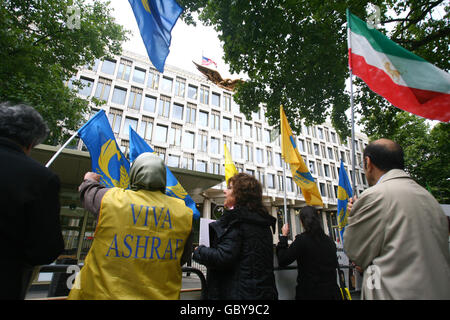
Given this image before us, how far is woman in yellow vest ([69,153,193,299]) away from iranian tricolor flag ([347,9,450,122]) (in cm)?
306

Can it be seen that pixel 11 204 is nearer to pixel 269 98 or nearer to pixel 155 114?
pixel 269 98

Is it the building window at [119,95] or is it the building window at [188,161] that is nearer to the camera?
the building window at [119,95]

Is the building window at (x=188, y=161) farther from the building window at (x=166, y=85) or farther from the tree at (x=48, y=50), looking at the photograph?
the tree at (x=48, y=50)

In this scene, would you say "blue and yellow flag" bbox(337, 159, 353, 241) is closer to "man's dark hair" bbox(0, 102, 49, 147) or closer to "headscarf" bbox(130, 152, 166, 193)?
"headscarf" bbox(130, 152, 166, 193)

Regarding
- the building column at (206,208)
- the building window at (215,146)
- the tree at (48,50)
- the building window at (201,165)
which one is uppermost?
the building window at (215,146)

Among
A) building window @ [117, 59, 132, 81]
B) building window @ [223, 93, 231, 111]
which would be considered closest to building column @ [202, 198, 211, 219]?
building window @ [223, 93, 231, 111]

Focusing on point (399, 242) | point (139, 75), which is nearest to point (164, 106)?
point (139, 75)

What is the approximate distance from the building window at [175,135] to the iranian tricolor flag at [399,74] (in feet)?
66.6

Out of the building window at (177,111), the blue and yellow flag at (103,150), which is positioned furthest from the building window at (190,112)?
the blue and yellow flag at (103,150)

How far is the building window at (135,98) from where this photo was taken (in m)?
22.0

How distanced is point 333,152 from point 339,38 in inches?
1198

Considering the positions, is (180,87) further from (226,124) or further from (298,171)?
(298,171)

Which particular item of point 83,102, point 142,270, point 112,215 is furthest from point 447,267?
point 83,102
